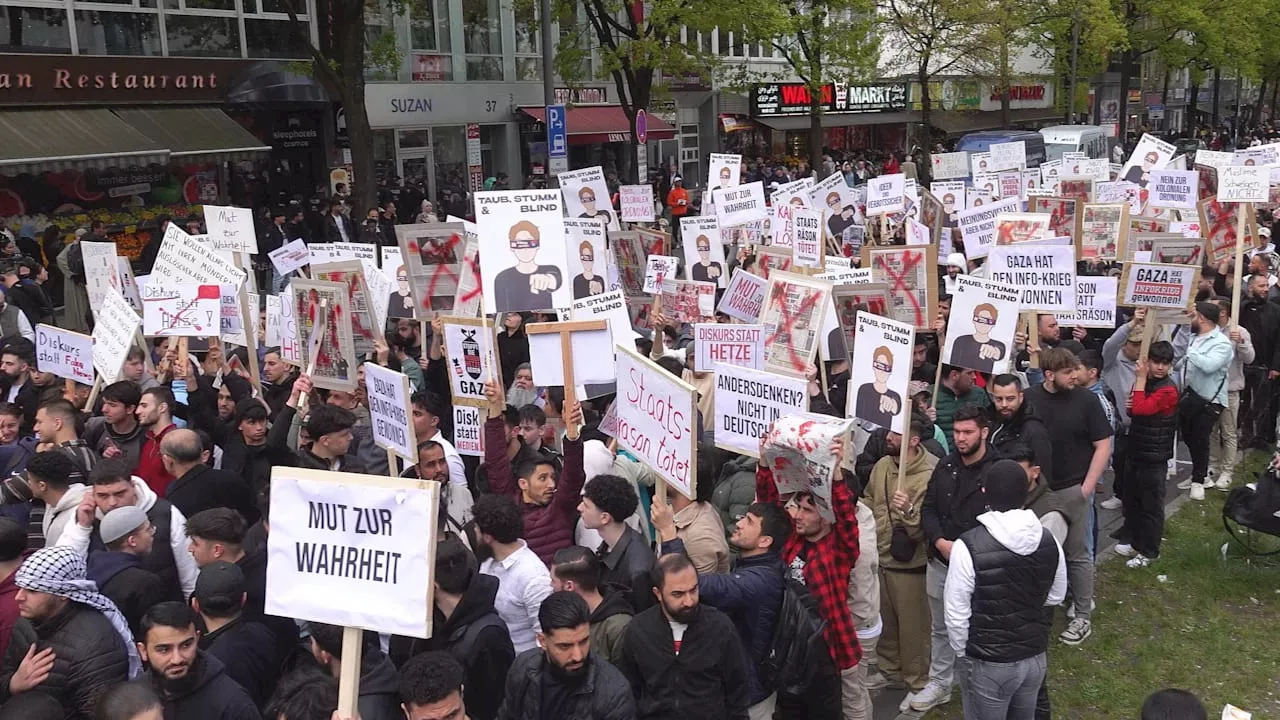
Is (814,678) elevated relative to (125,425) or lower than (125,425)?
lower

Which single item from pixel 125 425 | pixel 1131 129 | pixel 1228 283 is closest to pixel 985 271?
pixel 1228 283

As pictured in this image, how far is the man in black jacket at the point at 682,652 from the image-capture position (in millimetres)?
4559

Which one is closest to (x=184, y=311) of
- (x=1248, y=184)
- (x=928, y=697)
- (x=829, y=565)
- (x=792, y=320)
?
(x=792, y=320)

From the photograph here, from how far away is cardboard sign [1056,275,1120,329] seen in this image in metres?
9.66

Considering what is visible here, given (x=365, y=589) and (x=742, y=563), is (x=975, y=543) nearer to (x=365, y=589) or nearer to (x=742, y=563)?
(x=742, y=563)

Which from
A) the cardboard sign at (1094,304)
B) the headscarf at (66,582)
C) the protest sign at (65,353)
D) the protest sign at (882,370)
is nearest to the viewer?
the headscarf at (66,582)

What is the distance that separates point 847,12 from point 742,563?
1569 inches

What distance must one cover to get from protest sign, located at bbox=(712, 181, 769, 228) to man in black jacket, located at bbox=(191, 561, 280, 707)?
33.2 feet

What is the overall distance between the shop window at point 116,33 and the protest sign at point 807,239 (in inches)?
629

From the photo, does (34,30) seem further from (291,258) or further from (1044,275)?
(1044,275)

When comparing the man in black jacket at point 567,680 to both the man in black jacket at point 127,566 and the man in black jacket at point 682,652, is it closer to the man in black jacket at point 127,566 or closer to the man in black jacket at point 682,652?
the man in black jacket at point 682,652

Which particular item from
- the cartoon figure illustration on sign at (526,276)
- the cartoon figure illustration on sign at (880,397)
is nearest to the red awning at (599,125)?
the cartoon figure illustration on sign at (526,276)

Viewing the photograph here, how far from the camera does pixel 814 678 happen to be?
17.9ft

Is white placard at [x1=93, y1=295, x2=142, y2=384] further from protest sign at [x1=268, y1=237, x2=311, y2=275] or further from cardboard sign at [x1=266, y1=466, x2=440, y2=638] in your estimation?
cardboard sign at [x1=266, y1=466, x2=440, y2=638]
